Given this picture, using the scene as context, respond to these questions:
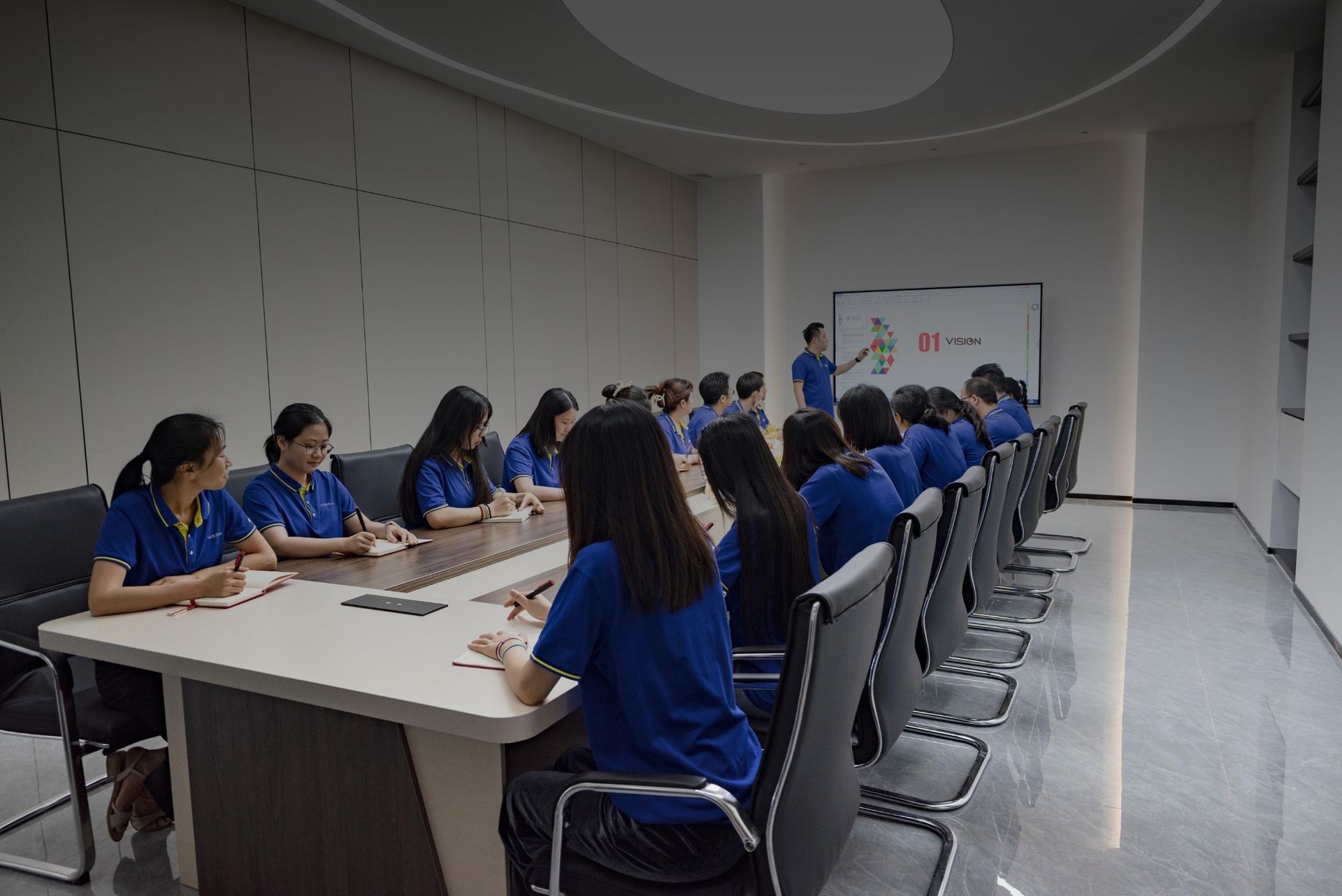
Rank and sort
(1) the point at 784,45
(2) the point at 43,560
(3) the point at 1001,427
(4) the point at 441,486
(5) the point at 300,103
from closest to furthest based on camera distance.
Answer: (2) the point at 43,560 → (4) the point at 441,486 → (5) the point at 300,103 → (3) the point at 1001,427 → (1) the point at 784,45

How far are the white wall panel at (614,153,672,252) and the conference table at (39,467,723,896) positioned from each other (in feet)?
21.6

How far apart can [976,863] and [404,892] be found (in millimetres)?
1481

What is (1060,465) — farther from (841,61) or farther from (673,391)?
(841,61)

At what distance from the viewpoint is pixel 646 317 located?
8781 mm

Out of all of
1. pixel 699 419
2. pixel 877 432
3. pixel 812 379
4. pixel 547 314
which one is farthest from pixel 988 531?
pixel 812 379

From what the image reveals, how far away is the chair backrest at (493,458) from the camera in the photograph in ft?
16.4

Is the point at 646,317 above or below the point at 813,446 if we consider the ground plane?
above

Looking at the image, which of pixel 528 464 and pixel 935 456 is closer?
pixel 935 456

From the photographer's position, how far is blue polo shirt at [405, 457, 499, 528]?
12.0ft

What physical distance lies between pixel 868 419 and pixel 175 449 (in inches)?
91.3

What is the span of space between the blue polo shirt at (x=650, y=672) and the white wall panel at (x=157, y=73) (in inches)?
158

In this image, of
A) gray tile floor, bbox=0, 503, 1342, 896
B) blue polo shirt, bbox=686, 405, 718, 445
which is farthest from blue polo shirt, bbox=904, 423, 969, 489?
blue polo shirt, bbox=686, 405, 718, 445

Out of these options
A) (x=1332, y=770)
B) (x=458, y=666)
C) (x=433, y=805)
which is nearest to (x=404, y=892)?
(x=433, y=805)

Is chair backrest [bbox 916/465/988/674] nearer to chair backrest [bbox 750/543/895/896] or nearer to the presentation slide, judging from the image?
chair backrest [bbox 750/543/895/896]
